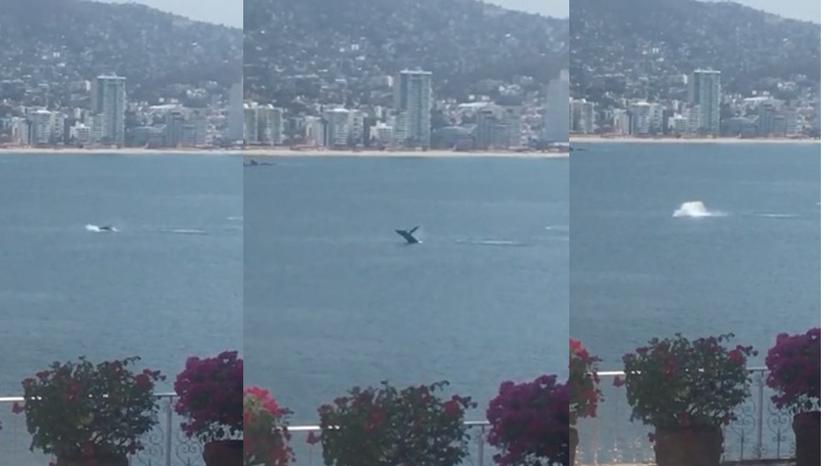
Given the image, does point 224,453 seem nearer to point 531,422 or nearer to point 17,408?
point 17,408

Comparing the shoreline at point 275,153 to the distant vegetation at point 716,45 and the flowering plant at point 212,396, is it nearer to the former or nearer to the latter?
the distant vegetation at point 716,45

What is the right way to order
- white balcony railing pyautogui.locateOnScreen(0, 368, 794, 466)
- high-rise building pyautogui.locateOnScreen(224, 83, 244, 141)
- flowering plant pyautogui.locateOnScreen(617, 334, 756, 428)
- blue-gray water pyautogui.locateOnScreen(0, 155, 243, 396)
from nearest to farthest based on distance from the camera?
1. blue-gray water pyautogui.locateOnScreen(0, 155, 243, 396)
2. high-rise building pyautogui.locateOnScreen(224, 83, 244, 141)
3. white balcony railing pyautogui.locateOnScreen(0, 368, 794, 466)
4. flowering plant pyautogui.locateOnScreen(617, 334, 756, 428)

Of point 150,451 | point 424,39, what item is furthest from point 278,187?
point 150,451

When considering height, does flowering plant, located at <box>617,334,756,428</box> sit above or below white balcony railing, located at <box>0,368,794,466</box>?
above

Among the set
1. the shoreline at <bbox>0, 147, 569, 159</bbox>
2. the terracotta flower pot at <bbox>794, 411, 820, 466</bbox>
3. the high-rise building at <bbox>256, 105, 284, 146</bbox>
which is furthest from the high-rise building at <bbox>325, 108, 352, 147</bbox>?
the terracotta flower pot at <bbox>794, 411, 820, 466</bbox>

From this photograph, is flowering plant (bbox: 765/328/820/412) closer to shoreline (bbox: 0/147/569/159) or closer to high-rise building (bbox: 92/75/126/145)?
shoreline (bbox: 0/147/569/159)

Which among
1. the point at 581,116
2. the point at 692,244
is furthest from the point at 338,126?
the point at 692,244

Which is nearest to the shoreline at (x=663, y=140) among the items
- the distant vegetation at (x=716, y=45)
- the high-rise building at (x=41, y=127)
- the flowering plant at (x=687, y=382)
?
the distant vegetation at (x=716, y=45)
